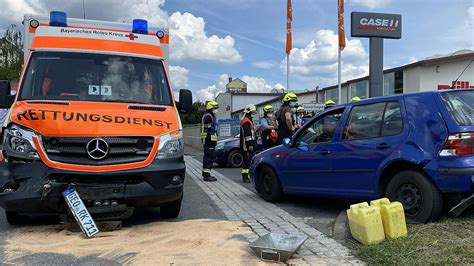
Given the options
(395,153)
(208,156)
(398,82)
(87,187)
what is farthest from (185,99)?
(398,82)

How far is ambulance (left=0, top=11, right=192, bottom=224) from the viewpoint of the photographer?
202 inches

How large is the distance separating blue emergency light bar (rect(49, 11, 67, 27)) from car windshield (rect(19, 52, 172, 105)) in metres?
0.68

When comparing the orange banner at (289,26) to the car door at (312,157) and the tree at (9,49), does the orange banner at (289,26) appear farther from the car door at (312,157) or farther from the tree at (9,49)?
the tree at (9,49)

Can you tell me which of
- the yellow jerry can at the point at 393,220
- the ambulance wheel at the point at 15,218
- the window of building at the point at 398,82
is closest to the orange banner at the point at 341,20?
the window of building at the point at 398,82

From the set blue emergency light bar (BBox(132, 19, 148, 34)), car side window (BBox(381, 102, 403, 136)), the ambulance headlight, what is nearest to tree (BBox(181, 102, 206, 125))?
blue emergency light bar (BBox(132, 19, 148, 34))

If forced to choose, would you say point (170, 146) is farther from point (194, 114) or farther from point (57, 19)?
point (194, 114)

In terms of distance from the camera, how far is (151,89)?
6.42m

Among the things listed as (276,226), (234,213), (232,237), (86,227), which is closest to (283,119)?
(234,213)

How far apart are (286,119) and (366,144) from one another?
13.1 ft

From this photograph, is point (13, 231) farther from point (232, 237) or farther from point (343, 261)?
point (343, 261)

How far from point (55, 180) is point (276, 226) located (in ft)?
8.97

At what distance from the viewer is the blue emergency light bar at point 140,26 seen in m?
6.89

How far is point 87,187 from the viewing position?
17.0ft

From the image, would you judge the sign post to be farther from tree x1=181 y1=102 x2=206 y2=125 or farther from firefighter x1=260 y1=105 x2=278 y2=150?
firefighter x1=260 y1=105 x2=278 y2=150
